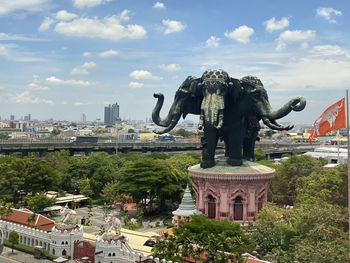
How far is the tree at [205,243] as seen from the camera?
33031mm

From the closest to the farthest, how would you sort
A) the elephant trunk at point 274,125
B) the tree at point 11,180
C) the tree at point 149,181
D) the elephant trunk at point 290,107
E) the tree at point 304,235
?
the tree at point 304,235 < the elephant trunk at point 290,107 < the elephant trunk at point 274,125 < the tree at point 149,181 < the tree at point 11,180

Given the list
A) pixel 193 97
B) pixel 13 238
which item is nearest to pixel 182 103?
pixel 193 97

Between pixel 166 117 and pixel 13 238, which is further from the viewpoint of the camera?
pixel 166 117

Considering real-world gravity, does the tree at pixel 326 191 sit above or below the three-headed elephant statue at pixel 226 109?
below

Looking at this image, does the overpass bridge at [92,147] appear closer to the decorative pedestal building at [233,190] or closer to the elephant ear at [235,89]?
the decorative pedestal building at [233,190]

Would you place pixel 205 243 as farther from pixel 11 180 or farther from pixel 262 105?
pixel 11 180

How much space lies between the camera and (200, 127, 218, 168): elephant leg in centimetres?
4947

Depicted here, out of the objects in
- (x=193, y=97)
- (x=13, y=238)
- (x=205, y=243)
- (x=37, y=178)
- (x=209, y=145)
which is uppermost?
(x=193, y=97)

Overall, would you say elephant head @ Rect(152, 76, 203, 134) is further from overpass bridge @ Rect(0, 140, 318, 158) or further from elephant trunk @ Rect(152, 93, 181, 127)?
overpass bridge @ Rect(0, 140, 318, 158)

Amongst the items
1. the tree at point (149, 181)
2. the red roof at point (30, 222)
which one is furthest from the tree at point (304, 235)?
the red roof at point (30, 222)

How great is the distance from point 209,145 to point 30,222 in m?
24.9

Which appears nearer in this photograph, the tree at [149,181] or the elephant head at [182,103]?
the elephant head at [182,103]

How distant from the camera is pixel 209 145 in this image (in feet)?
167

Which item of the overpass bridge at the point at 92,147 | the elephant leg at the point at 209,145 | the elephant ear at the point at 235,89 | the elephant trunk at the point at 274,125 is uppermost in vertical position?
the elephant ear at the point at 235,89
